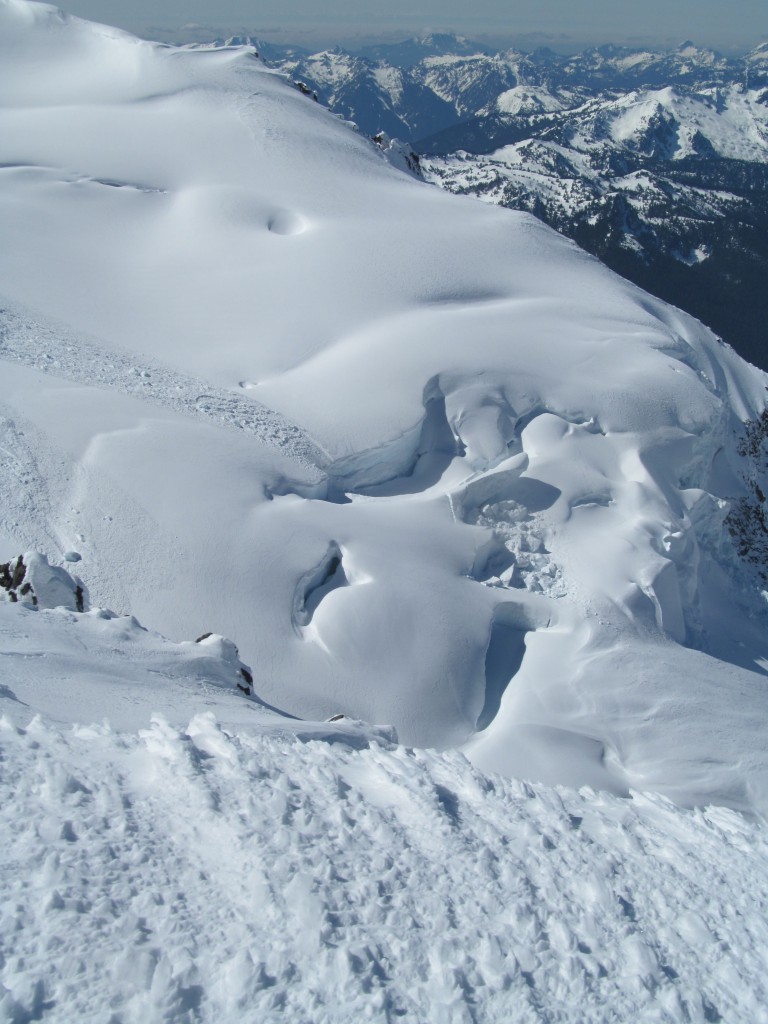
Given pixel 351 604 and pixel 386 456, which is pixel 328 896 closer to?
pixel 351 604

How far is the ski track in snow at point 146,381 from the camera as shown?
19.6 m

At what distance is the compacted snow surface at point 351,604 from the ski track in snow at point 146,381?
11 centimetres

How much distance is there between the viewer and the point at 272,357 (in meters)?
23.4

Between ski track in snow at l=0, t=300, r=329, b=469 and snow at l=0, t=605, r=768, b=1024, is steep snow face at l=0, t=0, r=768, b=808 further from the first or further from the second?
snow at l=0, t=605, r=768, b=1024

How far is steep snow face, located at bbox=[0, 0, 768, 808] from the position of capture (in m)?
15.5

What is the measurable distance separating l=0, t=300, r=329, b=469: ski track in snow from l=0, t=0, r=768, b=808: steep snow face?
0.10m

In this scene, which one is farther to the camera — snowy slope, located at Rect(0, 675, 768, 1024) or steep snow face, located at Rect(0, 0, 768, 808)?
steep snow face, located at Rect(0, 0, 768, 808)

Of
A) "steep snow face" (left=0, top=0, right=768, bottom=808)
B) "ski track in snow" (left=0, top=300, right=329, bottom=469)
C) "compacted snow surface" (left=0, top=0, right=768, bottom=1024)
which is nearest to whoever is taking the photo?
"compacted snow surface" (left=0, top=0, right=768, bottom=1024)

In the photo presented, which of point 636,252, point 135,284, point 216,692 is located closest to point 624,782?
point 216,692

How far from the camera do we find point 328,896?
22.2 ft

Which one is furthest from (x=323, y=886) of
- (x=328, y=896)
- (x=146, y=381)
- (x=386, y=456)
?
(x=146, y=381)

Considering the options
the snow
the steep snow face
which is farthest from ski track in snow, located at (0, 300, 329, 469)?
the snow

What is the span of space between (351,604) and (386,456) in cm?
603

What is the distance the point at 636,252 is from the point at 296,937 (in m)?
145
